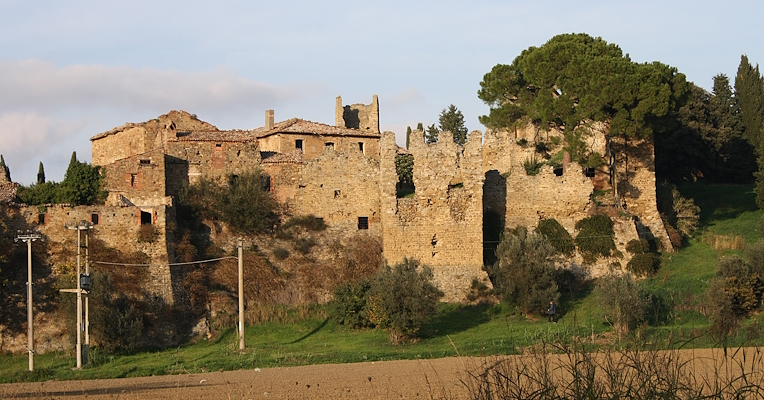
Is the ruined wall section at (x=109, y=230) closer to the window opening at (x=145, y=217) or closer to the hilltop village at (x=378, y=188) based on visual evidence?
the hilltop village at (x=378, y=188)

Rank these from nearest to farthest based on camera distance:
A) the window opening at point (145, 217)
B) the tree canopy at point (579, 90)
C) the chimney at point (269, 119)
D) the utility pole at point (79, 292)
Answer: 1. the utility pole at point (79, 292)
2. the window opening at point (145, 217)
3. the tree canopy at point (579, 90)
4. the chimney at point (269, 119)

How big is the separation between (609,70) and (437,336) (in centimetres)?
1349

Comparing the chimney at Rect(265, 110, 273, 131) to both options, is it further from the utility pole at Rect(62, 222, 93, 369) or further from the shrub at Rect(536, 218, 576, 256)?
the utility pole at Rect(62, 222, 93, 369)

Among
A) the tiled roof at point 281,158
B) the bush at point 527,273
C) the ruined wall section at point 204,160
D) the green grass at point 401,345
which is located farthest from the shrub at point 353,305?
the ruined wall section at point 204,160

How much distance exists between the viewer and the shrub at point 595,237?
38188 mm

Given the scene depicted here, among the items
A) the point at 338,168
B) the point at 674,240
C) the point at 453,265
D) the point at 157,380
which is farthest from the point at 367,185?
the point at 157,380

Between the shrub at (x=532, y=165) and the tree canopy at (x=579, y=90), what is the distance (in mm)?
1992

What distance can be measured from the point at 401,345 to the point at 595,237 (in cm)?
1047

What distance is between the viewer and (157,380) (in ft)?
84.9

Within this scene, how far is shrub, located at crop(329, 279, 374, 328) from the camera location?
34.2 m

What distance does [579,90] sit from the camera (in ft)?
131

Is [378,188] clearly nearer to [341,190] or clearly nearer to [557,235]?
[341,190]

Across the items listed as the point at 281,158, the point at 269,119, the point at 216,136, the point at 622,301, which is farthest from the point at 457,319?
the point at 269,119

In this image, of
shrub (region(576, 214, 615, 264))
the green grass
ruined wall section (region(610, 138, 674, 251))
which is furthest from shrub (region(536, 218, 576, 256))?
ruined wall section (region(610, 138, 674, 251))
